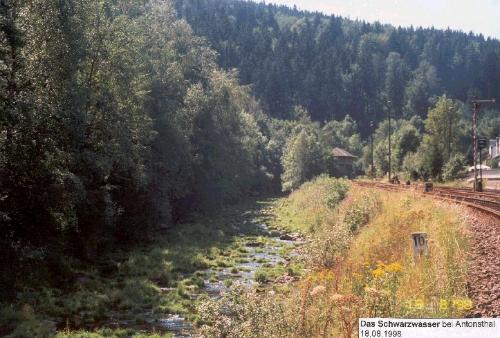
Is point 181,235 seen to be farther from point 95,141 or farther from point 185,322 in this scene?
point 185,322

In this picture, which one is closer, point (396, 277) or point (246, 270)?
point (396, 277)

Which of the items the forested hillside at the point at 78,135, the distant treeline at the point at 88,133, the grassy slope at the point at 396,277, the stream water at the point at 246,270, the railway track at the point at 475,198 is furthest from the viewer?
the railway track at the point at 475,198

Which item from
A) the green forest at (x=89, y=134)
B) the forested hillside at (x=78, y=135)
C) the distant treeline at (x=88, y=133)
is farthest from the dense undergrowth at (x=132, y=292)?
the forested hillside at (x=78, y=135)

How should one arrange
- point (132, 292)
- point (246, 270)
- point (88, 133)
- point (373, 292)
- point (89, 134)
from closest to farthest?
1. point (373, 292)
2. point (132, 292)
3. point (88, 133)
4. point (89, 134)
5. point (246, 270)

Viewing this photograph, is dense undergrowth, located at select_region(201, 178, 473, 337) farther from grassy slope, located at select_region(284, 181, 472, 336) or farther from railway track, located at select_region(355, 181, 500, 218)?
railway track, located at select_region(355, 181, 500, 218)

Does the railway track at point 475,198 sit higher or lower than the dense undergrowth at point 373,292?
higher

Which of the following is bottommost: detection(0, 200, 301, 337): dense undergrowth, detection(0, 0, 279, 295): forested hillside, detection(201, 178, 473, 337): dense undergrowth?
detection(0, 200, 301, 337): dense undergrowth

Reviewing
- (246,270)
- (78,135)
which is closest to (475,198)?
(246,270)

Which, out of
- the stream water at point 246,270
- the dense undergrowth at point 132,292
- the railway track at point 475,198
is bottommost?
the stream water at point 246,270

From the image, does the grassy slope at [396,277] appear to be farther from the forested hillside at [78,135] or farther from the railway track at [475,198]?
the forested hillside at [78,135]

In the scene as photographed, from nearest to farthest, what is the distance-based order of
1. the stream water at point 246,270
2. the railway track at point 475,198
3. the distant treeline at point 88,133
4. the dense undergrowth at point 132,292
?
the dense undergrowth at point 132,292, the stream water at point 246,270, the distant treeline at point 88,133, the railway track at point 475,198

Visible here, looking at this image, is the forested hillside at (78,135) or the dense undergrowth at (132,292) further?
the forested hillside at (78,135)

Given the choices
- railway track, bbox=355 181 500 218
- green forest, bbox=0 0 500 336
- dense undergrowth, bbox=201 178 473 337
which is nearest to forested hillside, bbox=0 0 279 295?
green forest, bbox=0 0 500 336

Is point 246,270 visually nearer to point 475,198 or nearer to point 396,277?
point 475,198
